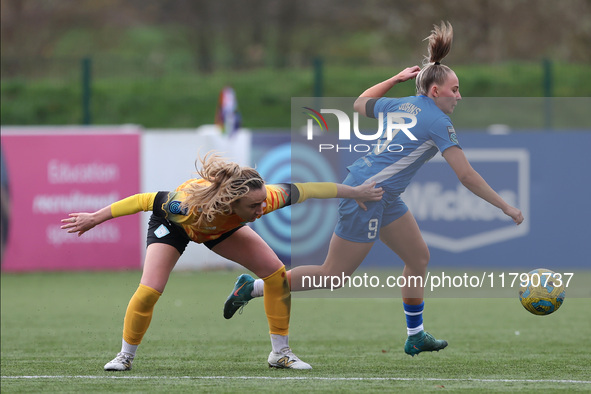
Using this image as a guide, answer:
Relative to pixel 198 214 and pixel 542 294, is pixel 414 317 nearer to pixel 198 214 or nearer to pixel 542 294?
pixel 542 294

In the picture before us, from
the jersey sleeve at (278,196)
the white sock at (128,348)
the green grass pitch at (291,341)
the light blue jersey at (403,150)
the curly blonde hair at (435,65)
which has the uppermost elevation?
the curly blonde hair at (435,65)

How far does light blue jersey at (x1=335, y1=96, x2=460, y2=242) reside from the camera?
7223 mm

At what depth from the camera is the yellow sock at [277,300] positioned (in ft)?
23.4

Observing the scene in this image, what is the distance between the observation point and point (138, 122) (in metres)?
22.3

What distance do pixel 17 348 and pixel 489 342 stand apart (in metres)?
3.88

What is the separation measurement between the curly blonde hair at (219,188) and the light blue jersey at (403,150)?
1.05 meters

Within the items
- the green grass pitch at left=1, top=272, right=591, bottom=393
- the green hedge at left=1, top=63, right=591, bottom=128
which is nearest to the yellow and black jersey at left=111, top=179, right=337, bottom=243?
the green grass pitch at left=1, top=272, right=591, bottom=393

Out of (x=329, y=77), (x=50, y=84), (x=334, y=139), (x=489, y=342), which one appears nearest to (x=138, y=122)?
(x=50, y=84)

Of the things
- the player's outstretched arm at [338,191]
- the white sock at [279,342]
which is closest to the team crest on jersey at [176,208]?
the player's outstretched arm at [338,191]

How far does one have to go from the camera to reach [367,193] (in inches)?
278

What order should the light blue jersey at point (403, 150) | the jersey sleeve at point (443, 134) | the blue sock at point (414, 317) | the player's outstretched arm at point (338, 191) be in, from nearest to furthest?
the player's outstretched arm at point (338, 191) < the jersey sleeve at point (443, 134) < the light blue jersey at point (403, 150) < the blue sock at point (414, 317)

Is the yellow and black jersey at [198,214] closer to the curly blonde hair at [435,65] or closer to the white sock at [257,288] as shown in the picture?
the white sock at [257,288]

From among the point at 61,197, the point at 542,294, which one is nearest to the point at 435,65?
the point at 542,294

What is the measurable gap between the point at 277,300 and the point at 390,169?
122 centimetres
